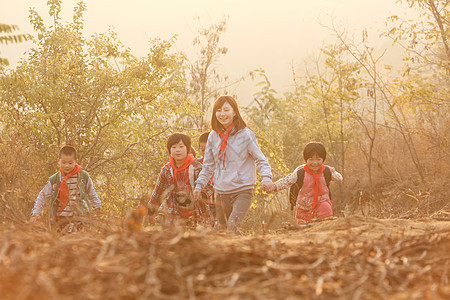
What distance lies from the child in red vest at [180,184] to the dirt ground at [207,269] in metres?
3.93

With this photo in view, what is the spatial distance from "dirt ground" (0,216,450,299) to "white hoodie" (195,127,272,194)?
3.50 metres

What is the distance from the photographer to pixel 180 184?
6.84 m

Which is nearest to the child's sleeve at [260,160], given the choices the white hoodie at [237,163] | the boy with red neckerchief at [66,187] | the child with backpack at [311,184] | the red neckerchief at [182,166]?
the white hoodie at [237,163]

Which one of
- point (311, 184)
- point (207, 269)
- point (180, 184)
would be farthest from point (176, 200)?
point (207, 269)

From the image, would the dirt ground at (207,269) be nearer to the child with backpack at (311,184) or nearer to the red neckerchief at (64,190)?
the child with backpack at (311,184)

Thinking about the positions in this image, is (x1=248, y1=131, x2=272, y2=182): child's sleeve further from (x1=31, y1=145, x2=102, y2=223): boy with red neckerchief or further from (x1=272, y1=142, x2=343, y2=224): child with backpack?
(x1=31, y1=145, x2=102, y2=223): boy with red neckerchief

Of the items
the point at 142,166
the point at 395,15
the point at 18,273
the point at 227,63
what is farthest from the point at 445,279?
the point at 227,63

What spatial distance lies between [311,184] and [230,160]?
1.21 metres

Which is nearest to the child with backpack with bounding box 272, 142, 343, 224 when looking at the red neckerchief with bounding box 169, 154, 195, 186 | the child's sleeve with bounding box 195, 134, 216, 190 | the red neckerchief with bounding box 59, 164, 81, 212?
the child's sleeve with bounding box 195, 134, 216, 190

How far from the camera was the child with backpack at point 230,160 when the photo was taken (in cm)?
616

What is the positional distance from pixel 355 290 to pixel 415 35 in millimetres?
10236

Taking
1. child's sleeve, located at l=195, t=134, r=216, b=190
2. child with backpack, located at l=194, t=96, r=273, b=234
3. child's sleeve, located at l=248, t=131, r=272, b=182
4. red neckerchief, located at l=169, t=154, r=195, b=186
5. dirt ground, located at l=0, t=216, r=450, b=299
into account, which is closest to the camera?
dirt ground, located at l=0, t=216, r=450, b=299

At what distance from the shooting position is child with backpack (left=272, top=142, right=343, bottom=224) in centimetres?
678

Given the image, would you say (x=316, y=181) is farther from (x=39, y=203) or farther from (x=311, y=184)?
(x=39, y=203)
